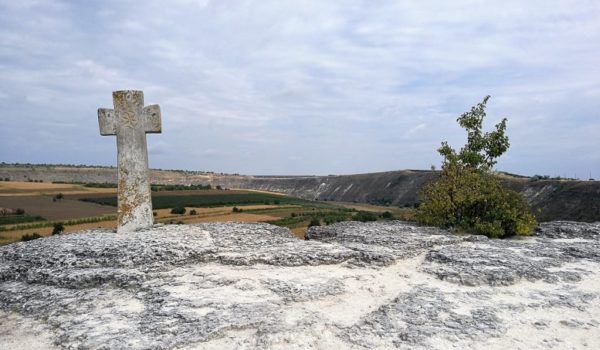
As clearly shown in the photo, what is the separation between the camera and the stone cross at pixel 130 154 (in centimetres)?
1337

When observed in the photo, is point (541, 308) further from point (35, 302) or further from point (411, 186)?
point (411, 186)

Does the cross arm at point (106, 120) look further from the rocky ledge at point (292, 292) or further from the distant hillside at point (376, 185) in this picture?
the distant hillside at point (376, 185)

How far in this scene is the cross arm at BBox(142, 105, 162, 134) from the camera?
13734 millimetres

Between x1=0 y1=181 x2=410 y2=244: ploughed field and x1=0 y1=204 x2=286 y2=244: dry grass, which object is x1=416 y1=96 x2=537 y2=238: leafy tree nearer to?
x1=0 y1=181 x2=410 y2=244: ploughed field

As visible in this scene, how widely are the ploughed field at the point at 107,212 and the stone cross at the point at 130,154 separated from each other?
14.9 metres

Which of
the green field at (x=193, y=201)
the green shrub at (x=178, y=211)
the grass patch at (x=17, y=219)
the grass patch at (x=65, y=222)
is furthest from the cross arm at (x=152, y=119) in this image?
the green field at (x=193, y=201)

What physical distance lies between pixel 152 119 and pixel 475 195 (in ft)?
38.0

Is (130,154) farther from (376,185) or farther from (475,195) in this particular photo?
(376,185)

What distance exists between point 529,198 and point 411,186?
37.2m

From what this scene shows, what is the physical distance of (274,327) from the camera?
679 centimetres

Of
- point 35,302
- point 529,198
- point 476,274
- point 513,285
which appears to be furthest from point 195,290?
point 529,198

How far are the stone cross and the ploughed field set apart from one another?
14.9 meters

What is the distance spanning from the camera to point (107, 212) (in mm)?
45469

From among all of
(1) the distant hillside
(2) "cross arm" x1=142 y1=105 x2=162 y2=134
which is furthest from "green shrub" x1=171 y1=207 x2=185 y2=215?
(2) "cross arm" x1=142 y1=105 x2=162 y2=134
